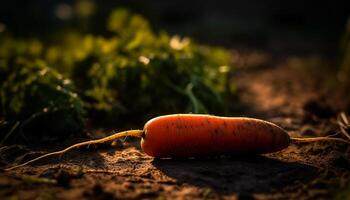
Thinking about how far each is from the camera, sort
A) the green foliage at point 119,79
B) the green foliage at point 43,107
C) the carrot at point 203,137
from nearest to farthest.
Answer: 1. the carrot at point 203,137
2. the green foliage at point 43,107
3. the green foliage at point 119,79

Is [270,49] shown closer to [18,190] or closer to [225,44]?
[225,44]

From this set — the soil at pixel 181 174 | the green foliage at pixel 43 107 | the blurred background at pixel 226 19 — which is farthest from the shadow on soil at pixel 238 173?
the blurred background at pixel 226 19

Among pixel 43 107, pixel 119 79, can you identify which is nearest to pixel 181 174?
pixel 43 107

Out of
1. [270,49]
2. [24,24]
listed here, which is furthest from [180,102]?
[24,24]

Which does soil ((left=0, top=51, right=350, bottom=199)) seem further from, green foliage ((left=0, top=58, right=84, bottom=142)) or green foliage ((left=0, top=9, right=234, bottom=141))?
green foliage ((left=0, top=9, right=234, bottom=141))

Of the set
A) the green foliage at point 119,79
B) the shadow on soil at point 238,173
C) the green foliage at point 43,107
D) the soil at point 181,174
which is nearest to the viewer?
the soil at point 181,174

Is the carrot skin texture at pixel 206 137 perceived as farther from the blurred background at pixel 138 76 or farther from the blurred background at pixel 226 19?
the blurred background at pixel 226 19
